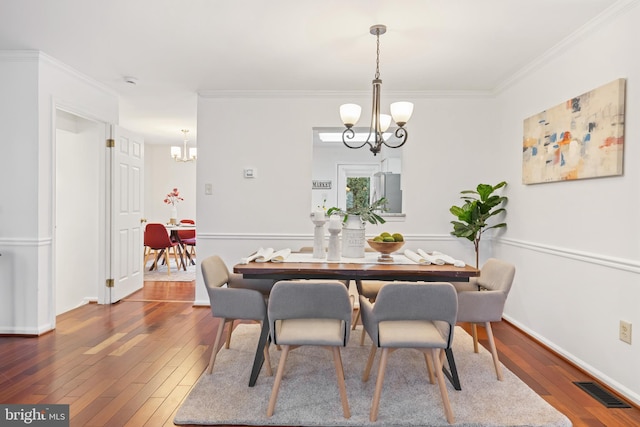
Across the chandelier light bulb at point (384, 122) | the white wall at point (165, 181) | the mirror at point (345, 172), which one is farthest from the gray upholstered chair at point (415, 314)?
the white wall at point (165, 181)

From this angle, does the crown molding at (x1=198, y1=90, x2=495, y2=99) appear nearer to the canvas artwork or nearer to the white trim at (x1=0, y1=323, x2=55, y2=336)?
the canvas artwork

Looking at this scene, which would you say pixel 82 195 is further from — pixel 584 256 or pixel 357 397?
pixel 584 256

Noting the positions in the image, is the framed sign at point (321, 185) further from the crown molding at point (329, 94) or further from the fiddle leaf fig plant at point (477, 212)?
the fiddle leaf fig plant at point (477, 212)

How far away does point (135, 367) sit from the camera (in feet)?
9.25

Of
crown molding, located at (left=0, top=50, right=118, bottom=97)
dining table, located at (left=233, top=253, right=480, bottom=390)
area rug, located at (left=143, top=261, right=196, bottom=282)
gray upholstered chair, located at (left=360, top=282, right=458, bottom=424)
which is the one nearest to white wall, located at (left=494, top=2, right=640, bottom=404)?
dining table, located at (left=233, top=253, right=480, bottom=390)

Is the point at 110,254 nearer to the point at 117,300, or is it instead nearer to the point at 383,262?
the point at 117,300

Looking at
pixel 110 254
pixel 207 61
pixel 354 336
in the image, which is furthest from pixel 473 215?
pixel 110 254

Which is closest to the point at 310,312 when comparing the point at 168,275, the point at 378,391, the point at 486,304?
the point at 378,391

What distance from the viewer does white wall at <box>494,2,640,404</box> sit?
245 cm

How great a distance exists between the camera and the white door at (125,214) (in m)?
4.59

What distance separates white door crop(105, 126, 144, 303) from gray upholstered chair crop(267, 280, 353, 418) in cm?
316

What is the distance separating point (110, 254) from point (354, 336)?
2800mm

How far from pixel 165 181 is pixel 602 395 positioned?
26.9 feet

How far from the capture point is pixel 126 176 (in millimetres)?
4914
